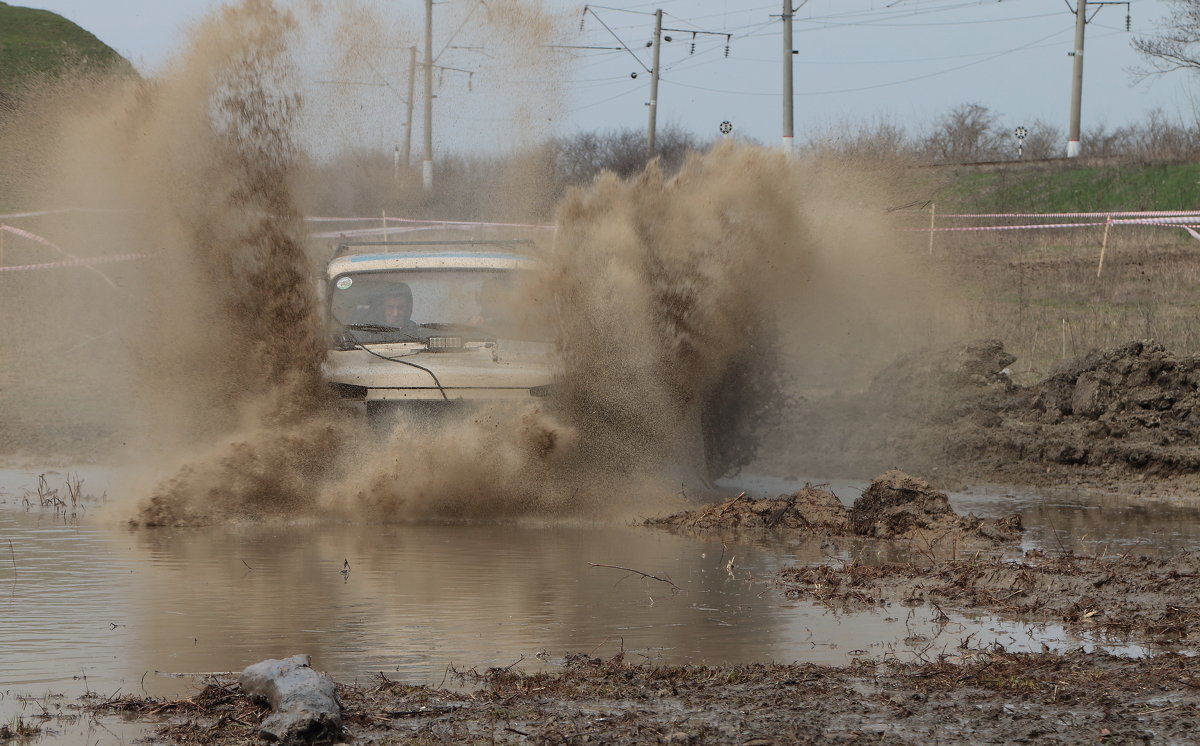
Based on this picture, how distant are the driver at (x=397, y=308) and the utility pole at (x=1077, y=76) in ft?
121

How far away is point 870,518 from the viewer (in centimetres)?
864

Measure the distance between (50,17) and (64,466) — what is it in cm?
3991

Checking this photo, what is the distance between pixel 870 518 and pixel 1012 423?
15.5ft

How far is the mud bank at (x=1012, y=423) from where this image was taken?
11.5 metres

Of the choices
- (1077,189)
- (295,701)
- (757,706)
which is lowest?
(757,706)

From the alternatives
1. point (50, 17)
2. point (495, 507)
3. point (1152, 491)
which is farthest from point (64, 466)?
point (50, 17)

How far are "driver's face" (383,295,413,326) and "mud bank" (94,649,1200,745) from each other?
5154 mm

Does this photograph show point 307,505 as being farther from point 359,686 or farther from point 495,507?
point 359,686

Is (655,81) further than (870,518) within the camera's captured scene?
Yes

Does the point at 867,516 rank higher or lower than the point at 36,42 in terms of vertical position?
lower

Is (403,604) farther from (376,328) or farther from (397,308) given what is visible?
(397,308)

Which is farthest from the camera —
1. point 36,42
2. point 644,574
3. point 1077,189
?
point 36,42

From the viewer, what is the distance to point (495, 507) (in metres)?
8.73

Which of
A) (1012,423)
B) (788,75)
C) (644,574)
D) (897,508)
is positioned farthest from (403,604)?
(788,75)
